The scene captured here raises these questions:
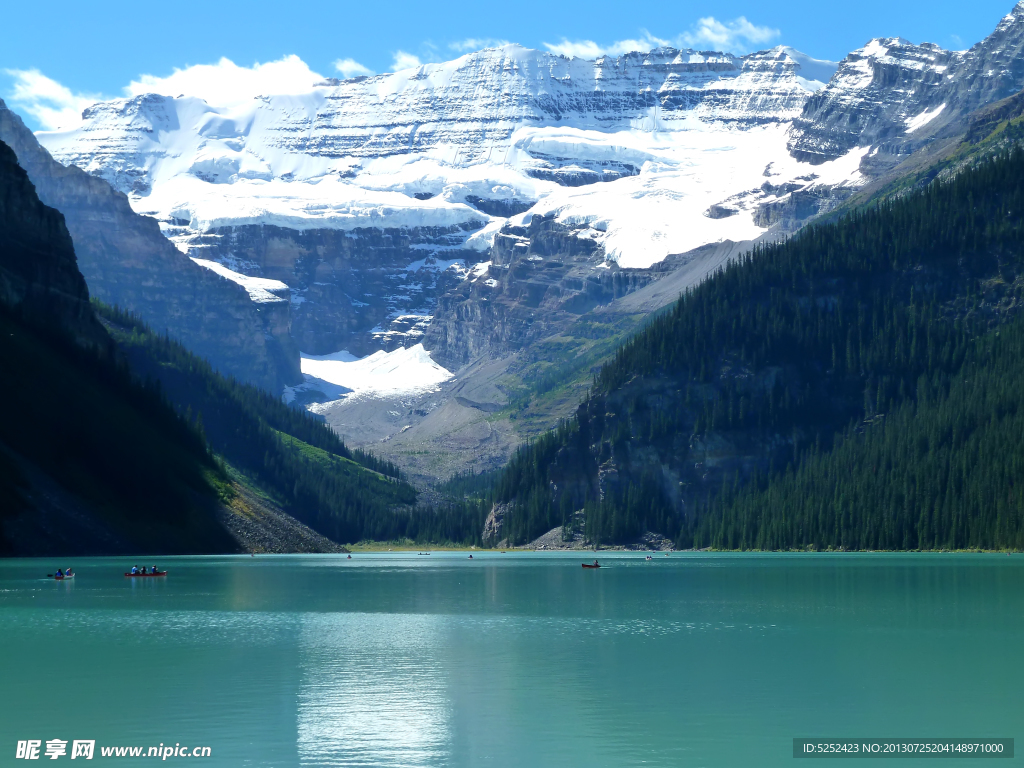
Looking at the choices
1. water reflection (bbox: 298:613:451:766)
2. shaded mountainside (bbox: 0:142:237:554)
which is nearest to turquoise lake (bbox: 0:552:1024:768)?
water reflection (bbox: 298:613:451:766)

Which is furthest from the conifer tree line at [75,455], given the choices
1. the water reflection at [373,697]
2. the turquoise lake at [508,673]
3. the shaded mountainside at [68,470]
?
the water reflection at [373,697]

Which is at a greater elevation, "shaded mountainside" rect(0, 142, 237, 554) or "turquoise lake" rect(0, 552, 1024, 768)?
"shaded mountainside" rect(0, 142, 237, 554)

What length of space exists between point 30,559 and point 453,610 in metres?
82.8

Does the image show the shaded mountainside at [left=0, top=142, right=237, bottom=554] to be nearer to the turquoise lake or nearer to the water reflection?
the turquoise lake

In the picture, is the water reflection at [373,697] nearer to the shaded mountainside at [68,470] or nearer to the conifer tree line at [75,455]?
the shaded mountainside at [68,470]

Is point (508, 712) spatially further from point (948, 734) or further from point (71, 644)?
point (71, 644)

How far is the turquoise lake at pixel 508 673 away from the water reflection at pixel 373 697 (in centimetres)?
18

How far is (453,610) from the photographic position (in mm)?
100250

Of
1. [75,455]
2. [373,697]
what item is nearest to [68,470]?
[75,455]

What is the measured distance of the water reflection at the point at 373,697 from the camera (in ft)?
145

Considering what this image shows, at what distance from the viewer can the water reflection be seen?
44.1 m

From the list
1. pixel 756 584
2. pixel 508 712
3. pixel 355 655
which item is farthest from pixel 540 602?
pixel 508 712

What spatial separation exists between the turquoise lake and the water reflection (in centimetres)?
18

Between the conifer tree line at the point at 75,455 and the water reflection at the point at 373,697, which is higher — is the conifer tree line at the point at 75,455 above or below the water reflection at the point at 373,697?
above
